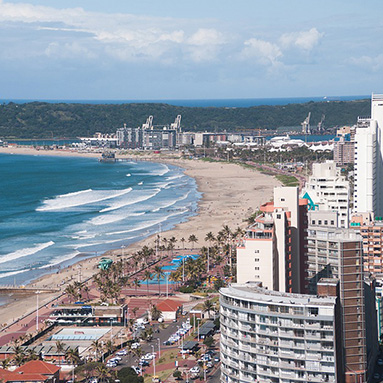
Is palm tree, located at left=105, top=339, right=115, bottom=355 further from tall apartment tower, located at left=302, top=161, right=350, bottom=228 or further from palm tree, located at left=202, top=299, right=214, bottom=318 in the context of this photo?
tall apartment tower, located at left=302, top=161, right=350, bottom=228

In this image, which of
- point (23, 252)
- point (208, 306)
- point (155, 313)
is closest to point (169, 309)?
point (155, 313)

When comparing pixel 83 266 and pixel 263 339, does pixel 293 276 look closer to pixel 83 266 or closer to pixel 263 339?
pixel 263 339

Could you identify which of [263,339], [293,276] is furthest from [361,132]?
[263,339]

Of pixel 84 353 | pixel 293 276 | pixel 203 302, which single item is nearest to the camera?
pixel 293 276

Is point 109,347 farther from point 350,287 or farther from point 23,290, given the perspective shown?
point 23,290

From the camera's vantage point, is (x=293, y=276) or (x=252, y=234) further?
(x=293, y=276)

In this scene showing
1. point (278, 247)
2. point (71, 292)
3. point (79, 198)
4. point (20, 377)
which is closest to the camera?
point (278, 247)

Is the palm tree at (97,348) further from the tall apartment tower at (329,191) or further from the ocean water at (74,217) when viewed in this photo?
the tall apartment tower at (329,191)
